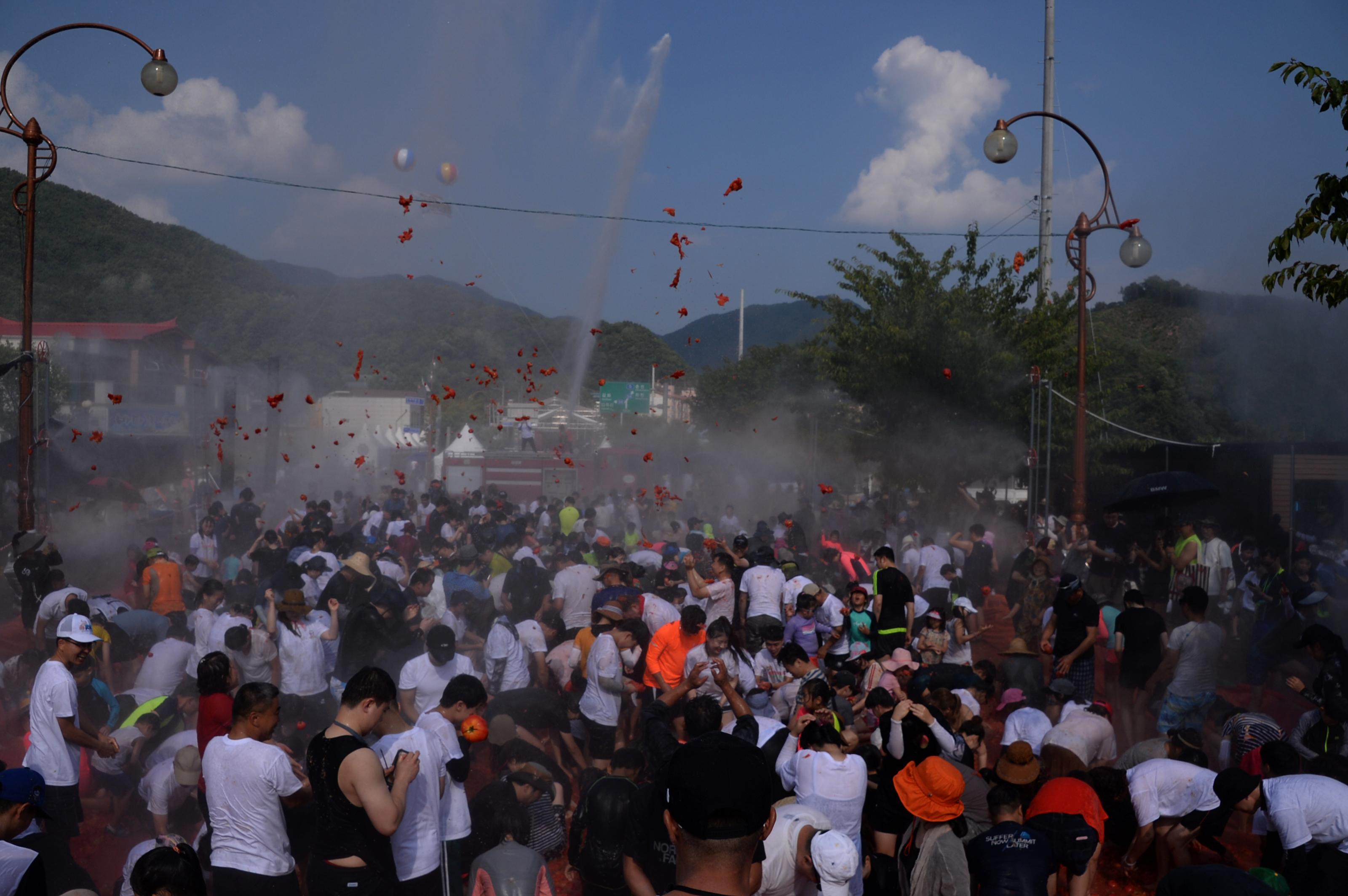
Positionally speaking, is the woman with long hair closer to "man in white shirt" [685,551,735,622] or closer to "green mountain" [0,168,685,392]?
"man in white shirt" [685,551,735,622]

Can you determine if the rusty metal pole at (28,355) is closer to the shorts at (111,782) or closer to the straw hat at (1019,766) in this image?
the shorts at (111,782)

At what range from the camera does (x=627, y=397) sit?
5359 cm

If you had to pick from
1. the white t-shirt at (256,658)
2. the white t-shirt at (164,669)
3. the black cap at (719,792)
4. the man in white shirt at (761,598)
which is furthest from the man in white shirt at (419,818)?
the man in white shirt at (761,598)

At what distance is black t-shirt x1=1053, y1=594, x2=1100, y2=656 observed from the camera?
8.16 m

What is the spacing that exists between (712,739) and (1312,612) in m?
9.05

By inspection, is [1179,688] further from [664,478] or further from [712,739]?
[664,478]

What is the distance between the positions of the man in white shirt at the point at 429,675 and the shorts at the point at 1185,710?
5.52m

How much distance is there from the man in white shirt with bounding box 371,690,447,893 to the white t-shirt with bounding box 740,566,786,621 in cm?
478

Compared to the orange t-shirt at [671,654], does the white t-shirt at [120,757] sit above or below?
below

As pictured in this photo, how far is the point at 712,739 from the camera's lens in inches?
97.5

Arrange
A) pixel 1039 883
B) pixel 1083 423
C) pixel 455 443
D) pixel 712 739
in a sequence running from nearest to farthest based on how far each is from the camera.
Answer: pixel 712 739 → pixel 1039 883 → pixel 1083 423 → pixel 455 443

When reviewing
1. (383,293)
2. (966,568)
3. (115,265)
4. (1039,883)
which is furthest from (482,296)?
(1039,883)

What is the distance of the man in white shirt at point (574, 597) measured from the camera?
9094 mm

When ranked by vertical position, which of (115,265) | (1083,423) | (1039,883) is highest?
(115,265)
